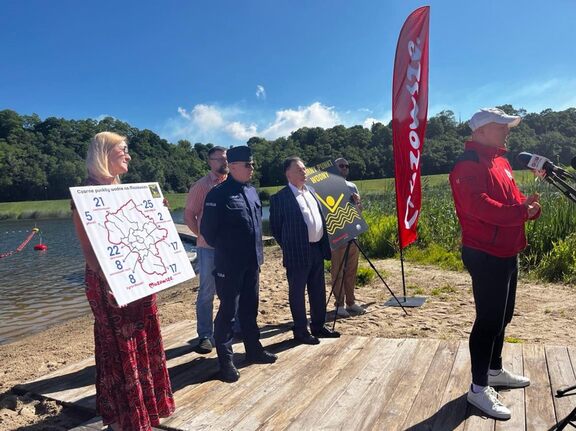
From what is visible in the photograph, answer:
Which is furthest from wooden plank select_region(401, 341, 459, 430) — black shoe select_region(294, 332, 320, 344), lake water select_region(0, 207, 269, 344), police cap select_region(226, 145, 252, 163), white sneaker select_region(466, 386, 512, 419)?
lake water select_region(0, 207, 269, 344)

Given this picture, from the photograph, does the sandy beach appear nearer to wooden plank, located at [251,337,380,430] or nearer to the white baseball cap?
wooden plank, located at [251,337,380,430]

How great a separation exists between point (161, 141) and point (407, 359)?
101 meters

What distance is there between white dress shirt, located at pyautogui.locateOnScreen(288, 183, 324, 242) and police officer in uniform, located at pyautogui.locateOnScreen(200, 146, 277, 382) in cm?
87

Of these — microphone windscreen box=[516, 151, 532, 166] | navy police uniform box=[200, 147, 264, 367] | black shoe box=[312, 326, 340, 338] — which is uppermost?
microphone windscreen box=[516, 151, 532, 166]

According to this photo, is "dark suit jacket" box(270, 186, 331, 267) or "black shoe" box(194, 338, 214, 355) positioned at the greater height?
"dark suit jacket" box(270, 186, 331, 267)

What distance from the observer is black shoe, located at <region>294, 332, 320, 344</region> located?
14.5 feet

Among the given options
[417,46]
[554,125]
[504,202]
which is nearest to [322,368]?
[504,202]

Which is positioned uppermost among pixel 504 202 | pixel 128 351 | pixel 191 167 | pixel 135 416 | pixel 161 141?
pixel 161 141

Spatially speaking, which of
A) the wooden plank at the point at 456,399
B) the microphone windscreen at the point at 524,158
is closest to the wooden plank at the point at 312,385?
the wooden plank at the point at 456,399

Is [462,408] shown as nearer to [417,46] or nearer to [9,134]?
[417,46]

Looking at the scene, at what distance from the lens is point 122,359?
104 inches

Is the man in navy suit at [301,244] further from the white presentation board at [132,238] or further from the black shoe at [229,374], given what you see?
the white presentation board at [132,238]

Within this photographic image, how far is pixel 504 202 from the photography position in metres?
2.69

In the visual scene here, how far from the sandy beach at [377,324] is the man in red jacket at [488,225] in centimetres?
232
